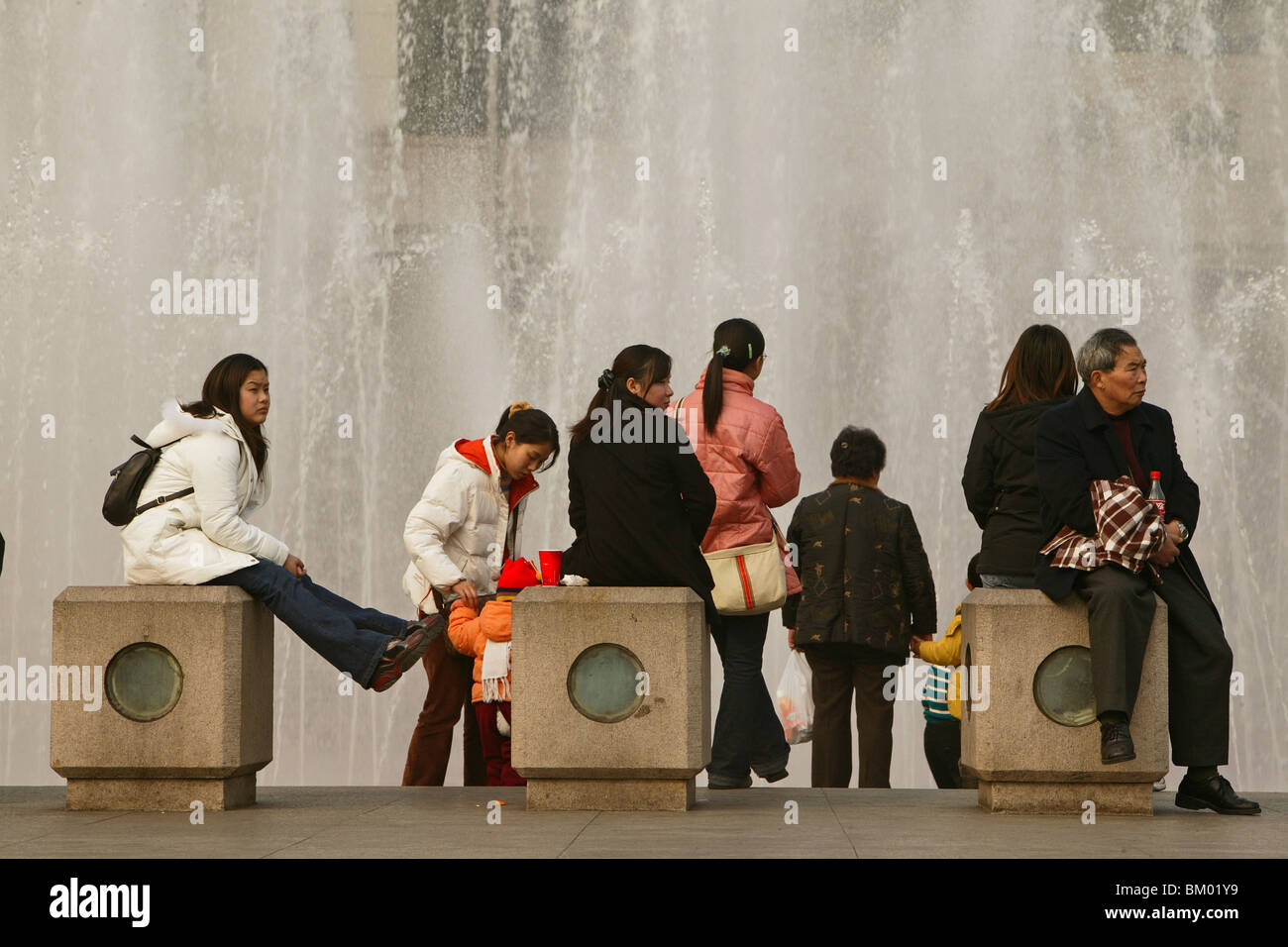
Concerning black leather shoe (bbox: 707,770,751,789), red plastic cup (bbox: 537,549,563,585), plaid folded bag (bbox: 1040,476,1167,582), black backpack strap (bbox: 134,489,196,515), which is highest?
black backpack strap (bbox: 134,489,196,515)

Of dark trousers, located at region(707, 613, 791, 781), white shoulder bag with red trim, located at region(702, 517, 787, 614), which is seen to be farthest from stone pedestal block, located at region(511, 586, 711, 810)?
dark trousers, located at region(707, 613, 791, 781)

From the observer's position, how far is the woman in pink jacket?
8352 millimetres

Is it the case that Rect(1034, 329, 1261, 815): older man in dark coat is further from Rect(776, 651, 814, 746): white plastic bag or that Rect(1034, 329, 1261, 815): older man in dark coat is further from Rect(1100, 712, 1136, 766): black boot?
Rect(776, 651, 814, 746): white plastic bag

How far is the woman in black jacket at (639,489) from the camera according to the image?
24.5ft

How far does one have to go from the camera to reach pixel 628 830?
660 cm

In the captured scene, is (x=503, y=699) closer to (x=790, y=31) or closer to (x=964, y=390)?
(x=964, y=390)

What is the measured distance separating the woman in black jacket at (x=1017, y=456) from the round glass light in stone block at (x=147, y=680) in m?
3.37

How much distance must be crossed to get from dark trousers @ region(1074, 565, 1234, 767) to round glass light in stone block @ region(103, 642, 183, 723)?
3671 mm

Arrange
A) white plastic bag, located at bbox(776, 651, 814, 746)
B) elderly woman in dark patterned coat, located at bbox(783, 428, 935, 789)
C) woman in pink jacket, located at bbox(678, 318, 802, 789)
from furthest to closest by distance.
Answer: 1. white plastic bag, located at bbox(776, 651, 814, 746)
2. elderly woman in dark patterned coat, located at bbox(783, 428, 935, 789)
3. woman in pink jacket, located at bbox(678, 318, 802, 789)

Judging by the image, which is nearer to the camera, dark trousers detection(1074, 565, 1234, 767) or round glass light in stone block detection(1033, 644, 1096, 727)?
dark trousers detection(1074, 565, 1234, 767)

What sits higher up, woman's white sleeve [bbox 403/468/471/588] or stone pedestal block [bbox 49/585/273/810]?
woman's white sleeve [bbox 403/468/471/588]

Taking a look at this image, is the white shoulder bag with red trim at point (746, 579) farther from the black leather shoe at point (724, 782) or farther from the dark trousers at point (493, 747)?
the dark trousers at point (493, 747)

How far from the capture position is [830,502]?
9.20 meters

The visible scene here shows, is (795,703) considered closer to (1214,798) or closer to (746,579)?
(746,579)
